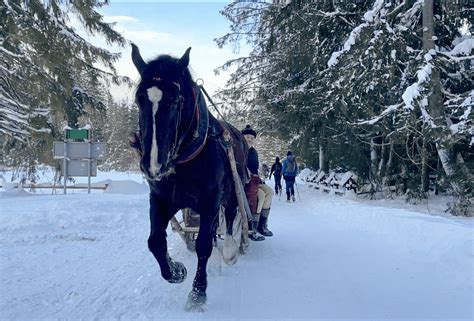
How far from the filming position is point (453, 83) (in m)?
13.3

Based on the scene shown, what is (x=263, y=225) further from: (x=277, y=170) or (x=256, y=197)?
(x=277, y=170)

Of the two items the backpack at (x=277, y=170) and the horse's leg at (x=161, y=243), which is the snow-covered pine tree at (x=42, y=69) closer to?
the backpack at (x=277, y=170)

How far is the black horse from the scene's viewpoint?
3.40 meters

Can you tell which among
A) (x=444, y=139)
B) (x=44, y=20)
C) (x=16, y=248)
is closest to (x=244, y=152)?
(x=16, y=248)

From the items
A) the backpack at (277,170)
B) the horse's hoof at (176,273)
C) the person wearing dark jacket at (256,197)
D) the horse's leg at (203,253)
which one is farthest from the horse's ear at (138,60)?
the backpack at (277,170)

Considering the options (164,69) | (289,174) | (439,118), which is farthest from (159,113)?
(289,174)

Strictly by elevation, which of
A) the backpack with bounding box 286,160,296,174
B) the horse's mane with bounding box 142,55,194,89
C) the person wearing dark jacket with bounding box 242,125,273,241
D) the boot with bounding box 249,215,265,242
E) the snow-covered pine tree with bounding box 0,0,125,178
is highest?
the snow-covered pine tree with bounding box 0,0,125,178

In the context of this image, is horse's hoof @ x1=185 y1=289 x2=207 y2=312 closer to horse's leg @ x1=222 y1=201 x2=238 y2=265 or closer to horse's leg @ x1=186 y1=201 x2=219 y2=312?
horse's leg @ x1=186 y1=201 x2=219 y2=312

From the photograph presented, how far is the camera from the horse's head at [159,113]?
3340mm

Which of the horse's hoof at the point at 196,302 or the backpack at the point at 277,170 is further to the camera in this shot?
the backpack at the point at 277,170

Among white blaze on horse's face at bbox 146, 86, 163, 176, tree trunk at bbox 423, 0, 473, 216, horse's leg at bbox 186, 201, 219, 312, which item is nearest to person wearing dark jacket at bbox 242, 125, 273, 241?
horse's leg at bbox 186, 201, 219, 312

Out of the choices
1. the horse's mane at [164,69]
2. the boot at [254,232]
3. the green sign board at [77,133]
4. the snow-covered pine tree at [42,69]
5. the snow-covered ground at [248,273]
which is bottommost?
the snow-covered ground at [248,273]

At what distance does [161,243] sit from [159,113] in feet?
4.64

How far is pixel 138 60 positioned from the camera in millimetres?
3918
